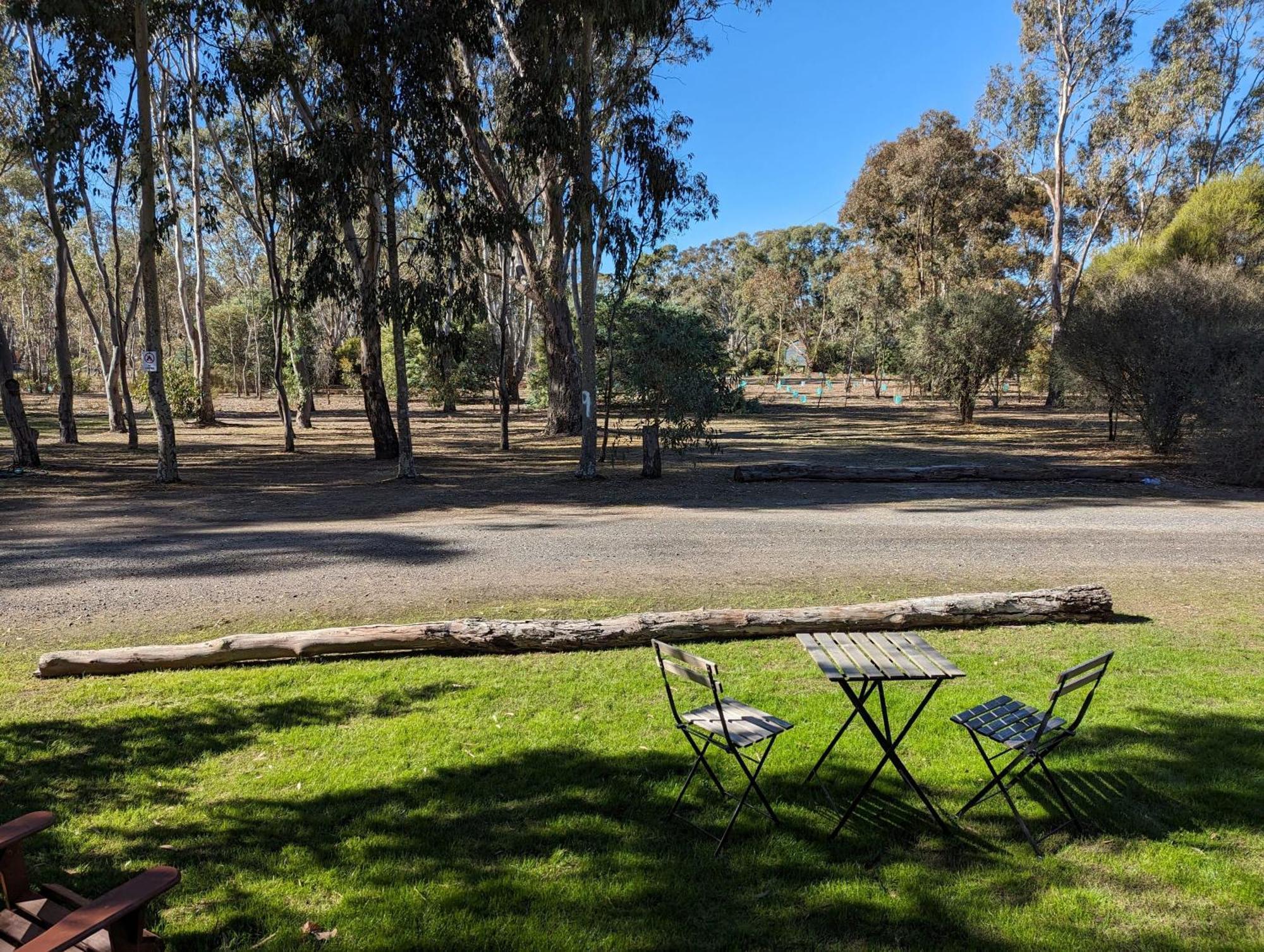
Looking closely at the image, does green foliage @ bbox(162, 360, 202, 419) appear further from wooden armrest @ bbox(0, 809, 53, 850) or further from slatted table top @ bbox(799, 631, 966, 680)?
slatted table top @ bbox(799, 631, 966, 680)

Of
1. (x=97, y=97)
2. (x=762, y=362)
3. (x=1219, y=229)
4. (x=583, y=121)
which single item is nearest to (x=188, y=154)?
(x=97, y=97)

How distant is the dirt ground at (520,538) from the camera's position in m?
7.38

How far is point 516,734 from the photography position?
4.60 m

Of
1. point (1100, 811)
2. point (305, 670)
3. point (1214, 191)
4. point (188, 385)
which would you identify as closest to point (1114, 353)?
point (1214, 191)

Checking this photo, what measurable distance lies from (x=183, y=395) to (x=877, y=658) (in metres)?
30.0

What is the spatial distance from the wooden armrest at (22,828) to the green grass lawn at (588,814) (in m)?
0.63

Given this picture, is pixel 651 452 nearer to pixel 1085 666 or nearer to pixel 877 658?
pixel 877 658

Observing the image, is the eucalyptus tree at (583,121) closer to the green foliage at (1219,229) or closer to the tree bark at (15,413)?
the tree bark at (15,413)

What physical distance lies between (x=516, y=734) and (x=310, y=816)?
A: 1.23 meters

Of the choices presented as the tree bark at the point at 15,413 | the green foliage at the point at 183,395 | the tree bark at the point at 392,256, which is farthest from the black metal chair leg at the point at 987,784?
the green foliage at the point at 183,395

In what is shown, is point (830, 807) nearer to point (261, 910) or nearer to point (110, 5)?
point (261, 910)

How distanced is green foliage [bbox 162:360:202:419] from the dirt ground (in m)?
8.25

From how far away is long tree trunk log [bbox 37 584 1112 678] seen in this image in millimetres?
5691

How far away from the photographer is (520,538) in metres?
10.2
